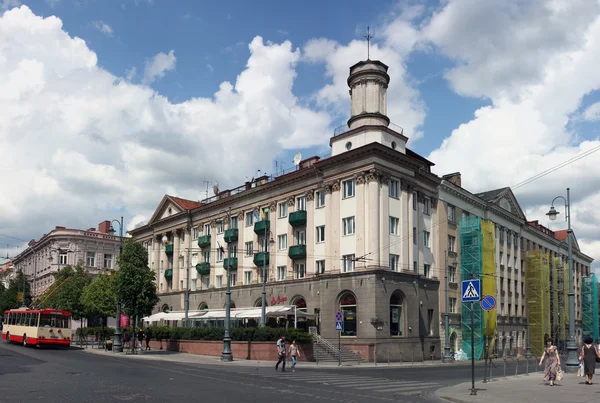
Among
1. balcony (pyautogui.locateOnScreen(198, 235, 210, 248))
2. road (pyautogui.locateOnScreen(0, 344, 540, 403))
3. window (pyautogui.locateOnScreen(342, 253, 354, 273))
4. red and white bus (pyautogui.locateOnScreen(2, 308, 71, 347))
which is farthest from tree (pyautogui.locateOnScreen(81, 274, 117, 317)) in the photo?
road (pyautogui.locateOnScreen(0, 344, 540, 403))

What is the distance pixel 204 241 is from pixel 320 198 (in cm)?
1909

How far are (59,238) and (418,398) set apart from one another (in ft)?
278

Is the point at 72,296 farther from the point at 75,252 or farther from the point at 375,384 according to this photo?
the point at 375,384

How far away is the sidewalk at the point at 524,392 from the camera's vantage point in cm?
1755

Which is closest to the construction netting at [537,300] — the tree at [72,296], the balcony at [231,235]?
the balcony at [231,235]

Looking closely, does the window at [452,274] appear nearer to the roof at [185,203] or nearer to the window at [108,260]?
the roof at [185,203]

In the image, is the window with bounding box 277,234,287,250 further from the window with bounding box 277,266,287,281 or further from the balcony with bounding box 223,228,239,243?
the balcony with bounding box 223,228,239,243

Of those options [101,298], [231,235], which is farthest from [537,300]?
[101,298]

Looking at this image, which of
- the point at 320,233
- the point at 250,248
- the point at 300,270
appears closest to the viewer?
the point at 320,233

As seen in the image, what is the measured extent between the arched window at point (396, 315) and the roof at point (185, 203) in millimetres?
31977

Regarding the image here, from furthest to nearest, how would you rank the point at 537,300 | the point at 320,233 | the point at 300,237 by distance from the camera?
the point at 537,300
the point at 300,237
the point at 320,233

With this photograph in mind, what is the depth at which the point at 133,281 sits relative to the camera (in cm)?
4456

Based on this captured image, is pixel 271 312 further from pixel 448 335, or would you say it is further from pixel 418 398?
pixel 418 398

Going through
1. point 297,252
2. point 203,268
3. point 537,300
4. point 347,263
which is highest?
point 297,252
